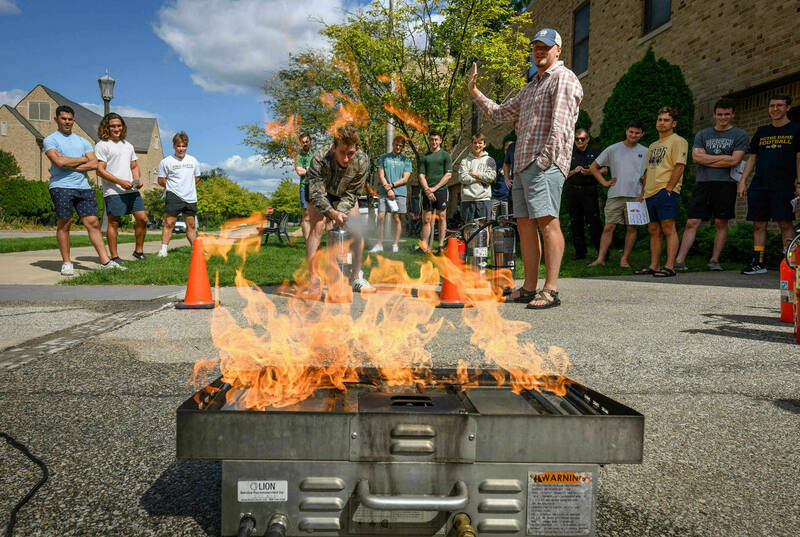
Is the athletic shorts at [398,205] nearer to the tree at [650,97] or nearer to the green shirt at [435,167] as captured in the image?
the green shirt at [435,167]

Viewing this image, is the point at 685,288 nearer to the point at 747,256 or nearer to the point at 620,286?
the point at 620,286

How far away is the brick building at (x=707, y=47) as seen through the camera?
835cm

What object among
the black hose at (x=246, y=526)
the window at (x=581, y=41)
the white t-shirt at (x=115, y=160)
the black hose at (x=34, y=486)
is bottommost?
the black hose at (x=34, y=486)

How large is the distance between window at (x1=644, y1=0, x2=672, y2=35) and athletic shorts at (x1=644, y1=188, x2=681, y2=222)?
6.26 m

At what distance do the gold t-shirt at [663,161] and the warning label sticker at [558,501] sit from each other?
6.74 metres

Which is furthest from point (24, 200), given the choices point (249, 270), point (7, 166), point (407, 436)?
point (407, 436)

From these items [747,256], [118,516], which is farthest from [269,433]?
[747,256]

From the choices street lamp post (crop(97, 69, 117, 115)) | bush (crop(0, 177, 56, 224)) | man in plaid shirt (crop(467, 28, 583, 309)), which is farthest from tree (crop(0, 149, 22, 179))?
man in plaid shirt (crop(467, 28, 583, 309))

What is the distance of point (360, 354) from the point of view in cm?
348

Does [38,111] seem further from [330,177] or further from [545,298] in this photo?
[545,298]

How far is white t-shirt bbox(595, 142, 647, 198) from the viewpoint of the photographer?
7758mm

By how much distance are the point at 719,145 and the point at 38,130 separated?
68.0 meters

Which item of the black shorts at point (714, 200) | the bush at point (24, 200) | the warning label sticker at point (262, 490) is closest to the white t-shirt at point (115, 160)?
the warning label sticker at point (262, 490)

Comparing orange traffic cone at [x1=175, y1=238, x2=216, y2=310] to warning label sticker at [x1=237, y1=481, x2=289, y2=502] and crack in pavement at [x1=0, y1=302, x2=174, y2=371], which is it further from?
warning label sticker at [x1=237, y1=481, x2=289, y2=502]
